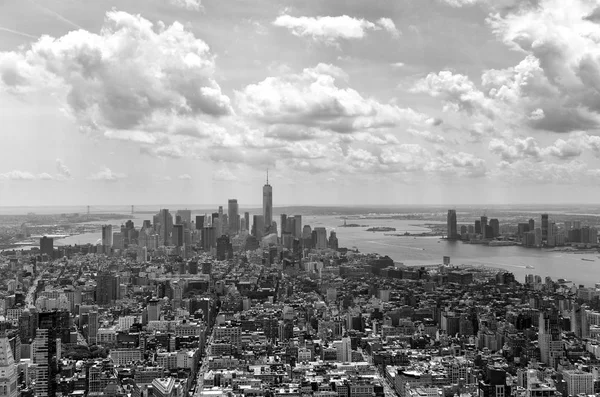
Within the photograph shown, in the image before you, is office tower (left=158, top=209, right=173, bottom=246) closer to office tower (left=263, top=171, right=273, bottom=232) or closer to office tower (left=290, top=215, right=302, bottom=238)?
office tower (left=263, top=171, right=273, bottom=232)

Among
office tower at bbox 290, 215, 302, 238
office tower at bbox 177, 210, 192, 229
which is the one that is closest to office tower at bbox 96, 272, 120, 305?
office tower at bbox 177, 210, 192, 229

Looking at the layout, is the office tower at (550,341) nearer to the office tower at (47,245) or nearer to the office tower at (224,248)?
the office tower at (47,245)

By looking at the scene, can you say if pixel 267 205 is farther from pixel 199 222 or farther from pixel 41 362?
pixel 41 362

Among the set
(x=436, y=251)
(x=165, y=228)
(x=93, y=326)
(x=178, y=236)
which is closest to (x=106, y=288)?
(x=93, y=326)

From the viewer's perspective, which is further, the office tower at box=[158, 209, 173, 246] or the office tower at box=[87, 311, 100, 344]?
the office tower at box=[158, 209, 173, 246]

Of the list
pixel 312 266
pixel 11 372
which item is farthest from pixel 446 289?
pixel 11 372

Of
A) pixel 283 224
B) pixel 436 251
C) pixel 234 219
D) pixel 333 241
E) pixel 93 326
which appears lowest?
pixel 93 326

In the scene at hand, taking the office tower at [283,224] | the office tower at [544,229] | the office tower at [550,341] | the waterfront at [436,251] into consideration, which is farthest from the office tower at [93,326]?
the office tower at [283,224]
